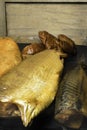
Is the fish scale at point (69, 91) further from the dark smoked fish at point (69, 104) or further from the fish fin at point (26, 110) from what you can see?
A: the fish fin at point (26, 110)

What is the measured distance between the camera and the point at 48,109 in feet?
4.14

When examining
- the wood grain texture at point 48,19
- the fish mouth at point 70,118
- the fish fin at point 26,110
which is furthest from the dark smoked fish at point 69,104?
the wood grain texture at point 48,19

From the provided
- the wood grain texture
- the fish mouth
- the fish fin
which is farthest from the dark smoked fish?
the wood grain texture

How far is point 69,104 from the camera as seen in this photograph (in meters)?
1.16

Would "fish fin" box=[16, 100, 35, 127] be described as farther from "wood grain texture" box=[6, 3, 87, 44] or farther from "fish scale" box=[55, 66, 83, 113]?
"wood grain texture" box=[6, 3, 87, 44]

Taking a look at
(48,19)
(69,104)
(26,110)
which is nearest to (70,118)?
(69,104)

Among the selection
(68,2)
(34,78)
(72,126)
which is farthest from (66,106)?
(68,2)

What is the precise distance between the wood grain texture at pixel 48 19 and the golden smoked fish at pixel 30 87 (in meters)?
0.66

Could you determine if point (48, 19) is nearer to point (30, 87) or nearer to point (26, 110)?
point (30, 87)

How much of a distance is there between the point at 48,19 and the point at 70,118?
1019 mm

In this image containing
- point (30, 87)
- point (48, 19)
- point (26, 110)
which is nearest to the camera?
point (26, 110)

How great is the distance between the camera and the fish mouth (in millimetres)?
1145

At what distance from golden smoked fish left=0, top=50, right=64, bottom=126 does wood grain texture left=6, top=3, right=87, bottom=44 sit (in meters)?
0.66

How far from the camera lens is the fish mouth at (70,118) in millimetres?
1145
